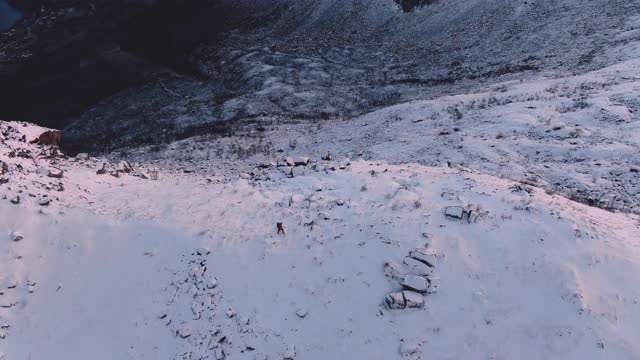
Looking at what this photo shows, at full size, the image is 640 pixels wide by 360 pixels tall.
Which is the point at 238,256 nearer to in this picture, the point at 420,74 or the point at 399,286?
the point at 399,286

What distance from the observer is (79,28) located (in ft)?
134

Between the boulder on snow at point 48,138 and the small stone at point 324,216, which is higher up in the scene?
the boulder on snow at point 48,138

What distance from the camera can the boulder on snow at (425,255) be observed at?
34.2ft

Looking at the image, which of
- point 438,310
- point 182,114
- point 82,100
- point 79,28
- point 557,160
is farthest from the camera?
point 79,28

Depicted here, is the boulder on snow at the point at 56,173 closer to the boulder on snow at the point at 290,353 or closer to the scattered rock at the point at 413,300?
the boulder on snow at the point at 290,353

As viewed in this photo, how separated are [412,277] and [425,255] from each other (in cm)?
71

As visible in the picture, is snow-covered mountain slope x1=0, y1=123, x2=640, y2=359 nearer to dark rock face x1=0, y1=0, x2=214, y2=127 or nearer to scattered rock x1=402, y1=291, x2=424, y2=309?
scattered rock x1=402, y1=291, x2=424, y2=309

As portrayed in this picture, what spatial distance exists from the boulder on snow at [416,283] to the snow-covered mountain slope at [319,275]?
46 millimetres

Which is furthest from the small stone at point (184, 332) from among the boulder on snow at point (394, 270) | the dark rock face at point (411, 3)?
the dark rock face at point (411, 3)

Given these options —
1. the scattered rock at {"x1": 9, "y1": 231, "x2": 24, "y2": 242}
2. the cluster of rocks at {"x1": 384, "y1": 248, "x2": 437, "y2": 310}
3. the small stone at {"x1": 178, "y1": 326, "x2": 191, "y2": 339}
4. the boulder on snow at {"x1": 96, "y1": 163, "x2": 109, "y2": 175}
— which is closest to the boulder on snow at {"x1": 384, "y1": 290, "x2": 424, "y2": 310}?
the cluster of rocks at {"x1": 384, "y1": 248, "x2": 437, "y2": 310}

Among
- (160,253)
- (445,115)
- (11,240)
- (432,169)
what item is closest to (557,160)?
(432,169)

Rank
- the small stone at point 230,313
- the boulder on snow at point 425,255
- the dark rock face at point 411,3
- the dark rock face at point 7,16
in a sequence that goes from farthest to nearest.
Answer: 1. the dark rock face at point 411,3
2. the dark rock face at point 7,16
3. the boulder on snow at point 425,255
4. the small stone at point 230,313

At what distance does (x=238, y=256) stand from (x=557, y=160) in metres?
12.9

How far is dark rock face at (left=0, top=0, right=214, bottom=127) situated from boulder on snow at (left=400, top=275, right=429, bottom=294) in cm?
2847
